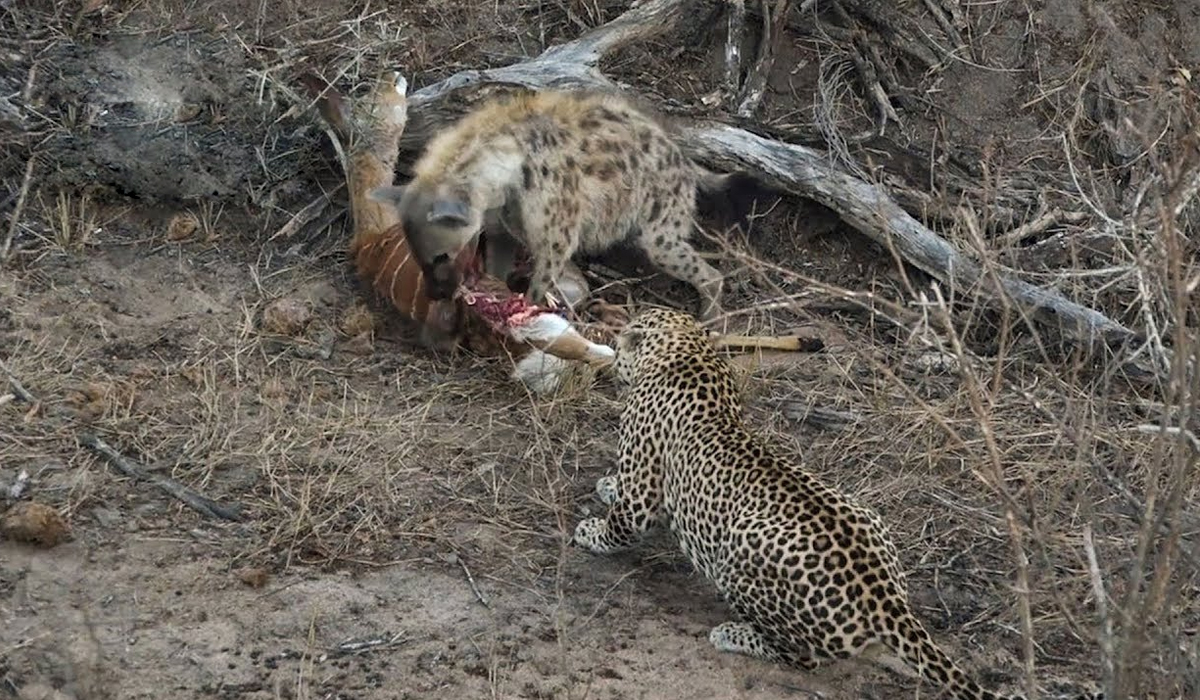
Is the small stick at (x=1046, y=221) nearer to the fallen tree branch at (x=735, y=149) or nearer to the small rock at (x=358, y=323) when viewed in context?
the fallen tree branch at (x=735, y=149)

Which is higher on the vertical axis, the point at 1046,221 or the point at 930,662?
the point at 930,662

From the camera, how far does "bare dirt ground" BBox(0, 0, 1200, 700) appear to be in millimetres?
4473

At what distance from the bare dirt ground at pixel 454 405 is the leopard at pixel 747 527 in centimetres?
17

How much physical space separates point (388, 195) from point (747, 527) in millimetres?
2482

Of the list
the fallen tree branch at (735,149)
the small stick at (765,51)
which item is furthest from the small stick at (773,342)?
the small stick at (765,51)

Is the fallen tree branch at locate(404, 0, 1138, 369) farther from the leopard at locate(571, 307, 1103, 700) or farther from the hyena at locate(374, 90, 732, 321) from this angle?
the leopard at locate(571, 307, 1103, 700)

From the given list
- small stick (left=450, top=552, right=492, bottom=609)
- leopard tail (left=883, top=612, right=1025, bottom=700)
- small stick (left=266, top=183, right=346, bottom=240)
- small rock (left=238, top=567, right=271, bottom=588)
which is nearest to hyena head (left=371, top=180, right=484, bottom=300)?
small stick (left=266, top=183, right=346, bottom=240)

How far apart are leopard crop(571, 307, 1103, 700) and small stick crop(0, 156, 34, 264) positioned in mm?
2565

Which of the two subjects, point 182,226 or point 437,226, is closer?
point 437,226

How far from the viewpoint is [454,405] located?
595cm

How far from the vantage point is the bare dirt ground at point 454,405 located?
447cm

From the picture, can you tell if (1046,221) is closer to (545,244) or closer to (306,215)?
(545,244)

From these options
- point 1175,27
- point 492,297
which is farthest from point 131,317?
point 1175,27

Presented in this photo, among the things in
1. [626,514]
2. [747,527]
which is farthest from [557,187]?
[747,527]
